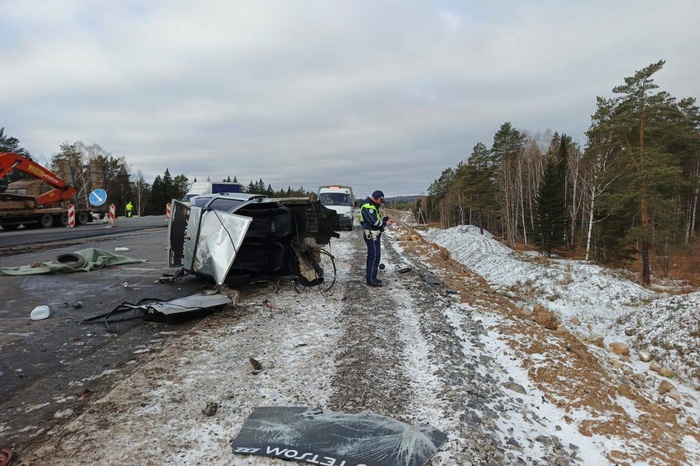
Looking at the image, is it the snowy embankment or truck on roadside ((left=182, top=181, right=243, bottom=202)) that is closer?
the snowy embankment

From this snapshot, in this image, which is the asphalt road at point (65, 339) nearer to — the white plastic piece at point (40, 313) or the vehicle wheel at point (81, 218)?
the white plastic piece at point (40, 313)

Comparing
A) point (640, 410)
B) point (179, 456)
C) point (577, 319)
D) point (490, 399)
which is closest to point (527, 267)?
point (577, 319)

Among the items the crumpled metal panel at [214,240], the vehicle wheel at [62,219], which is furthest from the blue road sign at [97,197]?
the crumpled metal panel at [214,240]

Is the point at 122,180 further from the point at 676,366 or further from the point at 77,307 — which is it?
the point at 676,366

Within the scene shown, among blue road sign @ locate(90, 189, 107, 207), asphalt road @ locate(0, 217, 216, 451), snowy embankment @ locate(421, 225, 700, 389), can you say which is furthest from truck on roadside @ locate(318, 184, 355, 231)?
blue road sign @ locate(90, 189, 107, 207)

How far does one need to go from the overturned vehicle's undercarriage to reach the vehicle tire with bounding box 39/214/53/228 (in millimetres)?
18004

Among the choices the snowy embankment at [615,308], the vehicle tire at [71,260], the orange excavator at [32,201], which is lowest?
the snowy embankment at [615,308]

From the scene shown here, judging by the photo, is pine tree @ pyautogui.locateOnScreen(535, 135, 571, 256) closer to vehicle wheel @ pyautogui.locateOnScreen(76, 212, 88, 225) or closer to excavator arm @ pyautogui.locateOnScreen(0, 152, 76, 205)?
vehicle wheel @ pyautogui.locateOnScreen(76, 212, 88, 225)

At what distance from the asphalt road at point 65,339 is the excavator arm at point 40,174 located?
10525mm

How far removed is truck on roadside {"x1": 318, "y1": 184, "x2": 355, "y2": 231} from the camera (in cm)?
2016

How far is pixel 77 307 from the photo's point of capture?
628 cm

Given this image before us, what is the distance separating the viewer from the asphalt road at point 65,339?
3.30 metres

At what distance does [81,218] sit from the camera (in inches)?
927

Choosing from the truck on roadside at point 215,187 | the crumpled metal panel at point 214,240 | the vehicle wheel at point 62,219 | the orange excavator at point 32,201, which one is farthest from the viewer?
the vehicle wheel at point 62,219
